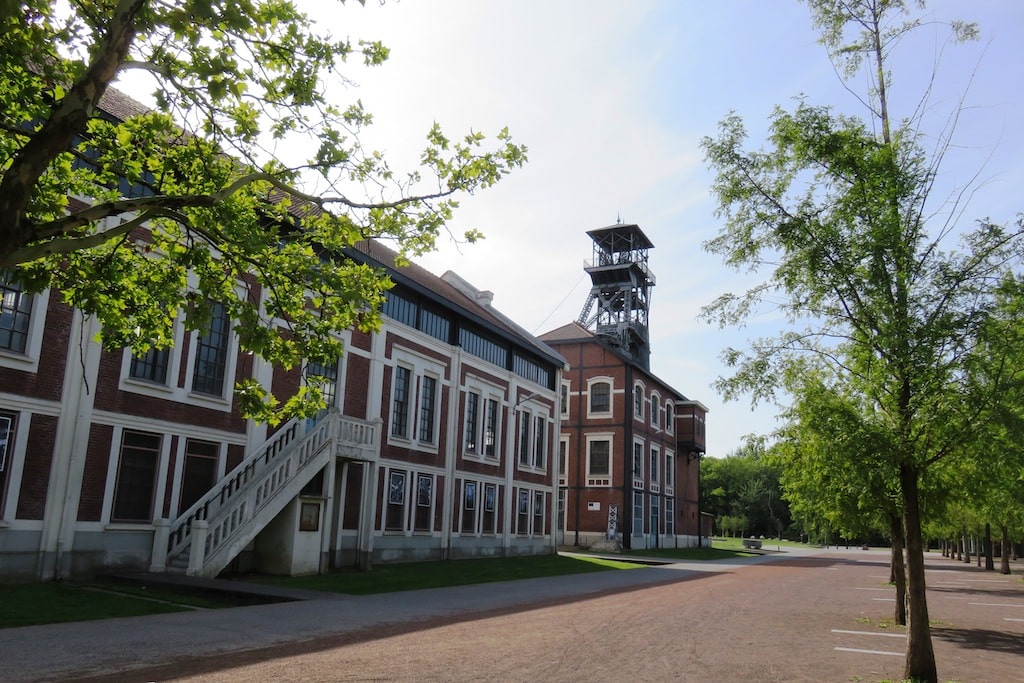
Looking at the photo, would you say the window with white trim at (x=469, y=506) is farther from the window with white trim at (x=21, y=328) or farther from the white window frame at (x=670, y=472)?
the white window frame at (x=670, y=472)

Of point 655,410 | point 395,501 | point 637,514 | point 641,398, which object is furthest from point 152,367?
point 655,410

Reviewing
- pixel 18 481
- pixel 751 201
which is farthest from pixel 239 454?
pixel 751 201

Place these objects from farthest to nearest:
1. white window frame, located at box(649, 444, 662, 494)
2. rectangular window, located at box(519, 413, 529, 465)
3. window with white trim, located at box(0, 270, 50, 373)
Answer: white window frame, located at box(649, 444, 662, 494), rectangular window, located at box(519, 413, 529, 465), window with white trim, located at box(0, 270, 50, 373)

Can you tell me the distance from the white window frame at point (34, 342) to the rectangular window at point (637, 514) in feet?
136

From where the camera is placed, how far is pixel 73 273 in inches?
354

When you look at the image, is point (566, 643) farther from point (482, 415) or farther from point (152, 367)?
point (482, 415)

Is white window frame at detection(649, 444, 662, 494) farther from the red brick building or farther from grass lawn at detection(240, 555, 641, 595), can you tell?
grass lawn at detection(240, 555, 641, 595)

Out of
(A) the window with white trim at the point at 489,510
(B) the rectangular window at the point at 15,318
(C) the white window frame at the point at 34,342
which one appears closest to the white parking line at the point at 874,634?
(C) the white window frame at the point at 34,342

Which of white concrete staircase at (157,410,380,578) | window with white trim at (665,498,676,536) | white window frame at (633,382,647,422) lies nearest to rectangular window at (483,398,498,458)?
white concrete staircase at (157,410,380,578)

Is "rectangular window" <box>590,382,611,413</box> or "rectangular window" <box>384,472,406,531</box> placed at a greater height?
"rectangular window" <box>590,382,611,413</box>

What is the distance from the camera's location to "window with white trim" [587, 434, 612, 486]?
51406 mm

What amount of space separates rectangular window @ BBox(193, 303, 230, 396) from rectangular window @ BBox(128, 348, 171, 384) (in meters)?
0.90

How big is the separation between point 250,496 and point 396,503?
9.49 m

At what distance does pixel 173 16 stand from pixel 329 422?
15895mm
